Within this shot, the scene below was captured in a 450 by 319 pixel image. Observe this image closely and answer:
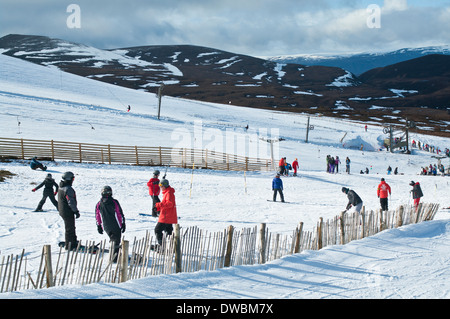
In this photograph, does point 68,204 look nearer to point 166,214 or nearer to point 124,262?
point 166,214

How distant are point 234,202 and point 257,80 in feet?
415

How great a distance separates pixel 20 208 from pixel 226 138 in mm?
28570

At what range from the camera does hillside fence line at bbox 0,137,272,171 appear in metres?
23.5

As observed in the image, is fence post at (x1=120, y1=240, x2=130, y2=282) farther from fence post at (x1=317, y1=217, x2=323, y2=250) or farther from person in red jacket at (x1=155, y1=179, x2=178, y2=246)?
fence post at (x1=317, y1=217, x2=323, y2=250)

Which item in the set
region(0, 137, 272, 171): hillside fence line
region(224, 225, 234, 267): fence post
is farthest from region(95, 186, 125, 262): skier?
region(0, 137, 272, 171): hillside fence line

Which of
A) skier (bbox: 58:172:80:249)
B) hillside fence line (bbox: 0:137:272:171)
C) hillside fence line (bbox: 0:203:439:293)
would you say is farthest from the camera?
hillside fence line (bbox: 0:137:272:171)

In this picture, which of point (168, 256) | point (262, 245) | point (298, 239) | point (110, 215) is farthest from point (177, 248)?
point (298, 239)

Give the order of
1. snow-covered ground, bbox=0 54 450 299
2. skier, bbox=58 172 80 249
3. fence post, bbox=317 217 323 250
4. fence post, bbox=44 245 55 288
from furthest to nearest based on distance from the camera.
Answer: fence post, bbox=317 217 323 250, skier, bbox=58 172 80 249, snow-covered ground, bbox=0 54 450 299, fence post, bbox=44 245 55 288

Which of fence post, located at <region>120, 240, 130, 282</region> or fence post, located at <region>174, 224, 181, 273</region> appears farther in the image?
fence post, located at <region>174, 224, 181, 273</region>

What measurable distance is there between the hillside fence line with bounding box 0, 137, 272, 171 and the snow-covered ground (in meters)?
2.10

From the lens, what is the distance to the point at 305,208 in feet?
49.1

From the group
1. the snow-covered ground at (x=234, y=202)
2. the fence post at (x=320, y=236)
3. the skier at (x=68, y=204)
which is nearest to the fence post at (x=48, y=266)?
the snow-covered ground at (x=234, y=202)
